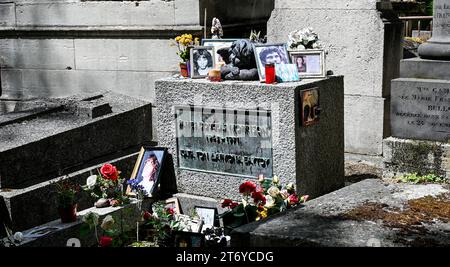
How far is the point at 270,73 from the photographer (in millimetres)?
6762

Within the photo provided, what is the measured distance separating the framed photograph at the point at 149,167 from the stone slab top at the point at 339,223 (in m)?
2.48

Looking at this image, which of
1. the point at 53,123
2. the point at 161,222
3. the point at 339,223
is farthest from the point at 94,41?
the point at 339,223

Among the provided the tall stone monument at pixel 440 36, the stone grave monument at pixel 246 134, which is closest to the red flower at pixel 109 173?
the stone grave monument at pixel 246 134

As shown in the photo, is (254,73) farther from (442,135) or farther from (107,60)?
(107,60)

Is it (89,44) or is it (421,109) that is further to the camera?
(89,44)

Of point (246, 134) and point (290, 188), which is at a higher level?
point (246, 134)

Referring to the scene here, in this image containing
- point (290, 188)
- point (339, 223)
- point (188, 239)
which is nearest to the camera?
point (339, 223)

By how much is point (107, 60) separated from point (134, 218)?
4.14 metres

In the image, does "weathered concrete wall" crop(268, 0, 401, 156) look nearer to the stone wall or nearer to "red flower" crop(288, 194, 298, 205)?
the stone wall

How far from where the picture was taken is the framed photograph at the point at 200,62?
24.3ft

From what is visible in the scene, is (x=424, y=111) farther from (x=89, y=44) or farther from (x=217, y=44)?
(x=89, y=44)

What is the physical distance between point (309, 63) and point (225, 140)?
119cm

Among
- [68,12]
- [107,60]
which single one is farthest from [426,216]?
[68,12]

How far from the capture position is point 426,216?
474 centimetres
